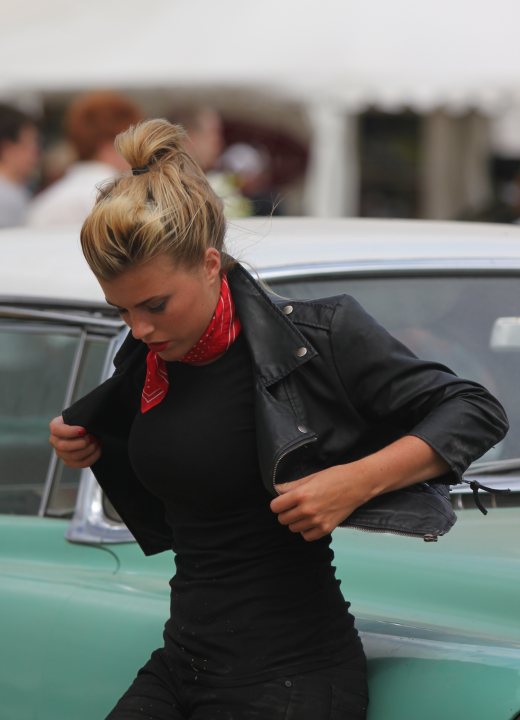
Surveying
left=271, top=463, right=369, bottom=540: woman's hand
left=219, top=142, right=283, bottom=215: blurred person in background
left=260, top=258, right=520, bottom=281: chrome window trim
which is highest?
left=219, top=142, right=283, bottom=215: blurred person in background

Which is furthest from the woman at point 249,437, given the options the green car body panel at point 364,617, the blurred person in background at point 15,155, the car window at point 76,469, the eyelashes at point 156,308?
the blurred person in background at point 15,155

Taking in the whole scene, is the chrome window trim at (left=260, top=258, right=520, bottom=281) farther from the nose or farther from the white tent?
the white tent

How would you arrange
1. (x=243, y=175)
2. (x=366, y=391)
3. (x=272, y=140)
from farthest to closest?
(x=272, y=140) → (x=243, y=175) → (x=366, y=391)

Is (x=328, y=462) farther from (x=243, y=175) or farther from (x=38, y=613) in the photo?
(x=243, y=175)

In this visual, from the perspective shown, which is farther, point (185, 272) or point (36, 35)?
point (36, 35)

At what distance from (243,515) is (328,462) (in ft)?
0.57

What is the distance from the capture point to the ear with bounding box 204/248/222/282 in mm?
2264

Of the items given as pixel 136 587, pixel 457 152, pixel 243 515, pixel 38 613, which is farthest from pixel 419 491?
pixel 457 152

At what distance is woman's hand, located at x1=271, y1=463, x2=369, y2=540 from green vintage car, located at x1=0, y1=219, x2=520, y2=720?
382 mm

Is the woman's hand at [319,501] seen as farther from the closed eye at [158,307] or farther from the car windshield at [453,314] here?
the car windshield at [453,314]

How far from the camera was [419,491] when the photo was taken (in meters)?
2.22

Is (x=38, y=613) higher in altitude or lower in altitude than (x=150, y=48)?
lower

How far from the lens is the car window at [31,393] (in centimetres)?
333

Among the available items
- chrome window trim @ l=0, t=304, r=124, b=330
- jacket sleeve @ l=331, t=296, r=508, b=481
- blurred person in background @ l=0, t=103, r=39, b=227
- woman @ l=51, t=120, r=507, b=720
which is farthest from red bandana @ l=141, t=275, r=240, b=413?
blurred person in background @ l=0, t=103, r=39, b=227
